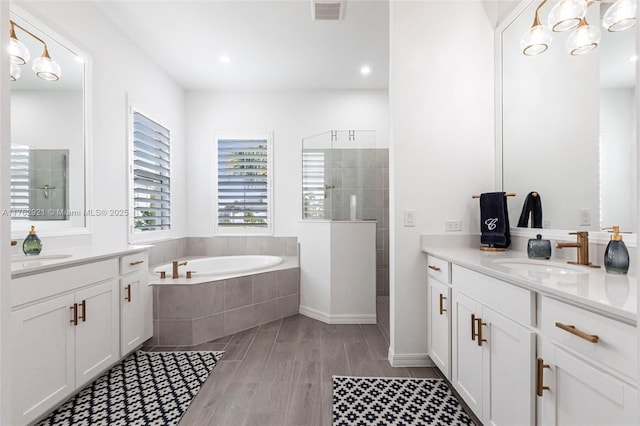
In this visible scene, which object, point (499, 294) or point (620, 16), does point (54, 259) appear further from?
point (620, 16)

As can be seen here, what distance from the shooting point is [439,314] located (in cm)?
209

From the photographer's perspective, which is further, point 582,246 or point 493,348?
point 582,246

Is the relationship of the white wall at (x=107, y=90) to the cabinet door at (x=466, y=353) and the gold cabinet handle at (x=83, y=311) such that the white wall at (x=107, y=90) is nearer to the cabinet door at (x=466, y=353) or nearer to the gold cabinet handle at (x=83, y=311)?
the gold cabinet handle at (x=83, y=311)

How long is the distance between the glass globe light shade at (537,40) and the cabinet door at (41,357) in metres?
2.97

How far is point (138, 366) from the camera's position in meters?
2.35

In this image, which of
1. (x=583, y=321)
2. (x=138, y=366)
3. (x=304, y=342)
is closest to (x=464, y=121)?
(x=583, y=321)

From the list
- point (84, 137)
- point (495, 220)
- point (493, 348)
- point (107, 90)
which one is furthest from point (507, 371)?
point (107, 90)

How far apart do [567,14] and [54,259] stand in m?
3.11

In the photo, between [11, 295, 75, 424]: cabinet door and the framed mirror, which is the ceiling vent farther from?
[11, 295, 75, 424]: cabinet door

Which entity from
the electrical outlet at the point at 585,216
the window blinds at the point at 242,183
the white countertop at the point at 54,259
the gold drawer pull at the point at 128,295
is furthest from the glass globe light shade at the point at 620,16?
the window blinds at the point at 242,183

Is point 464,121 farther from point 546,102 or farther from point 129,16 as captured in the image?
point 129,16

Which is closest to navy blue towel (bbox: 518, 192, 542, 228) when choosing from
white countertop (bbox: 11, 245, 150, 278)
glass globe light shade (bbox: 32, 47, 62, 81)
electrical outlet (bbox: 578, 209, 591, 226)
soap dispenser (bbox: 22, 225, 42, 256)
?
electrical outlet (bbox: 578, 209, 591, 226)

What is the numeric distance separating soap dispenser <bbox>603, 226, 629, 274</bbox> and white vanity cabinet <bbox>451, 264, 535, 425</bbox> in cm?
44

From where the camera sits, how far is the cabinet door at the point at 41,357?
1514 millimetres
